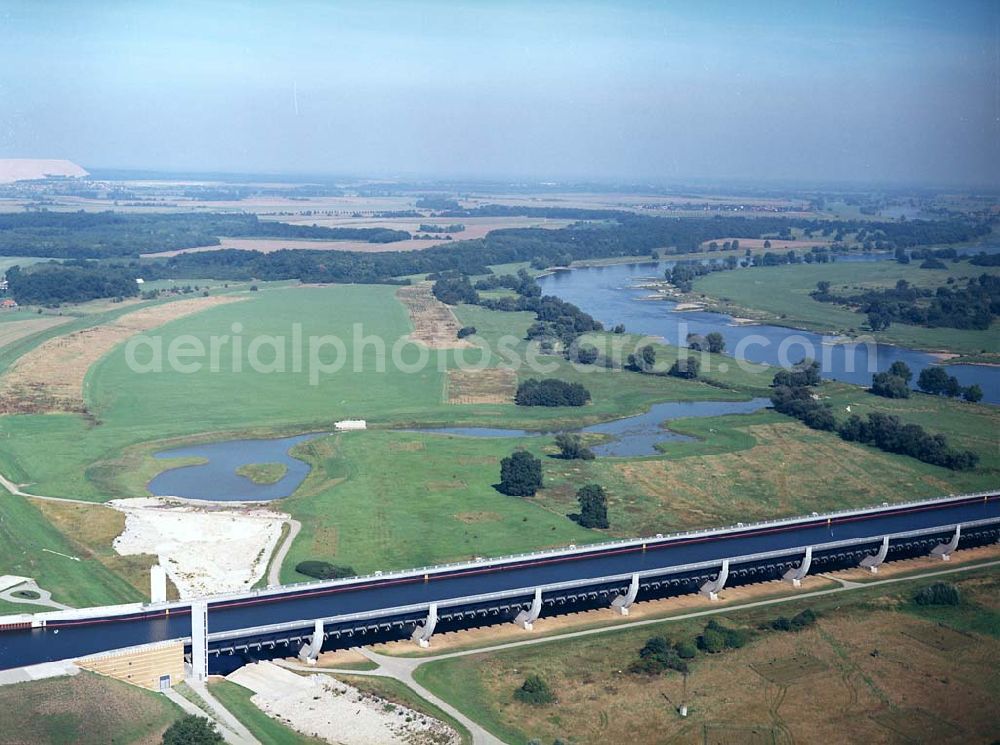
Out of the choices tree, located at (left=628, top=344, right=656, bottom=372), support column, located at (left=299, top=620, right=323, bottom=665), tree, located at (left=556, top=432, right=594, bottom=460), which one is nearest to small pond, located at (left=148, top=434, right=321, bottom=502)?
tree, located at (left=556, top=432, right=594, bottom=460)

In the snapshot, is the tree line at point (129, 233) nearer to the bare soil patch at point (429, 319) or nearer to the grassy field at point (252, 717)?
the bare soil patch at point (429, 319)

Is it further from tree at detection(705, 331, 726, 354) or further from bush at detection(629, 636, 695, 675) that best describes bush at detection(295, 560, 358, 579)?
tree at detection(705, 331, 726, 354)

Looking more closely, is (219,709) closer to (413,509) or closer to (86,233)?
(413,509)

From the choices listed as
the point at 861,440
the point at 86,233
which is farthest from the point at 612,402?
the point at 86,233

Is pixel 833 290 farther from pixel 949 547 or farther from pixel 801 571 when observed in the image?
pixel 801 571

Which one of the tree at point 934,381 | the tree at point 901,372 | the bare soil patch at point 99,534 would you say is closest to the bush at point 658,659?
the bare soil patch at point 99,534

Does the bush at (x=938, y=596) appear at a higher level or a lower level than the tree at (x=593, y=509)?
lower
